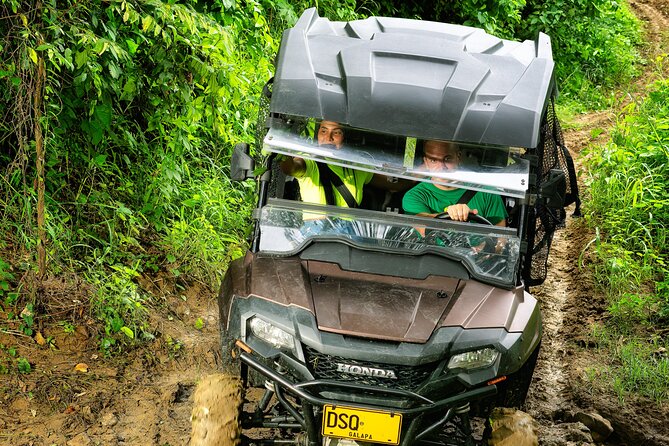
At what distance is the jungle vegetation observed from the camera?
513 cm

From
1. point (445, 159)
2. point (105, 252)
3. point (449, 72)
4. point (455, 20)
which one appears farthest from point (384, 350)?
point (455, 20)

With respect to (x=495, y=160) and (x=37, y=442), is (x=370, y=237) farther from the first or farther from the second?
(x=37, y=442)

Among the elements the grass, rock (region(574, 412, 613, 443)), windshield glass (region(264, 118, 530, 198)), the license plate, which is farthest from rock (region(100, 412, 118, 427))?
the grass

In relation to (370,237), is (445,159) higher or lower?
higher

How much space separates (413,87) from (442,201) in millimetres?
737

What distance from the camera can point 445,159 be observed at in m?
4.30

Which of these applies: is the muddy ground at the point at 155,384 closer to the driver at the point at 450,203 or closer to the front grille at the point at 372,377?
the front grille at the point at 372,377

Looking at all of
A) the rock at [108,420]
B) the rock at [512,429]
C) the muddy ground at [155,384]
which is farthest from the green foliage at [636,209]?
the rock at [108,420]

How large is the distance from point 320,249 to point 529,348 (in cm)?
112

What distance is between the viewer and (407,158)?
14.1ft

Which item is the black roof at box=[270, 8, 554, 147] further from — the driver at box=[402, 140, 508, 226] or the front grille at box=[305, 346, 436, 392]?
the front grille at box=[305, 346, 436, 392]

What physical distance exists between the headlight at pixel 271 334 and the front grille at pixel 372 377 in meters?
0.14

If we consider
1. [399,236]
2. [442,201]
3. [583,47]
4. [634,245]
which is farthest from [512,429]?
[583,47]

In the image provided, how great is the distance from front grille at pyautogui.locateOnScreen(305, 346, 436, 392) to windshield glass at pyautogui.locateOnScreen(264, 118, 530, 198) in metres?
0.96
